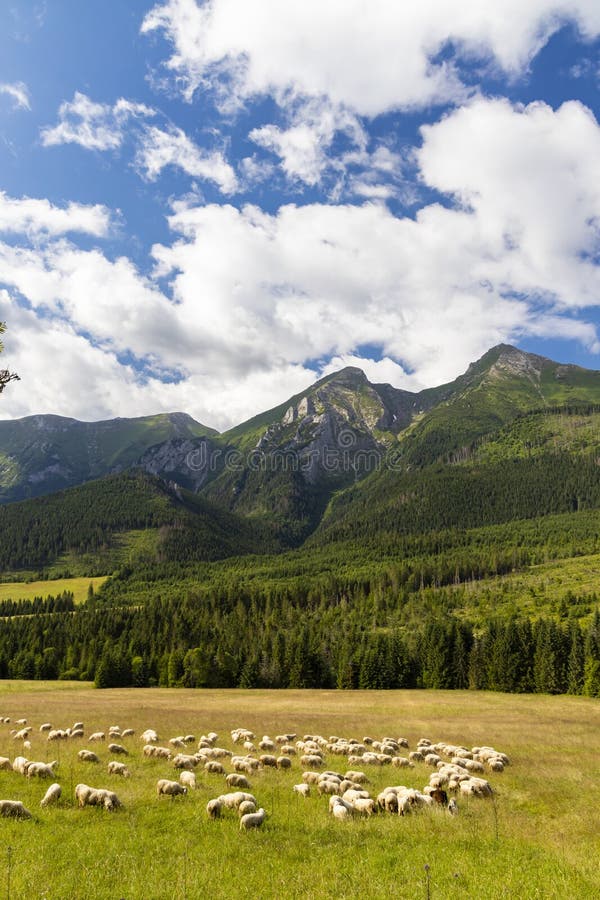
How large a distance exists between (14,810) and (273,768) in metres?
15.1

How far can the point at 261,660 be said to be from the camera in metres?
106

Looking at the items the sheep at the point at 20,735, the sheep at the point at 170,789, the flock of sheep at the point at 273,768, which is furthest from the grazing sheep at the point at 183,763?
the sheep at the point at 20,735

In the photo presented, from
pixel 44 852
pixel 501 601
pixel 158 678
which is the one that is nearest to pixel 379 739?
pixel 44 852

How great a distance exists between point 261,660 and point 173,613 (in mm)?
68460

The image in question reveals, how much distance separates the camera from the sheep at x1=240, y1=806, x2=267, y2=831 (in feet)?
59.1

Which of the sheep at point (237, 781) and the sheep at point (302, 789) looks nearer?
the sheep at point (302, 789)

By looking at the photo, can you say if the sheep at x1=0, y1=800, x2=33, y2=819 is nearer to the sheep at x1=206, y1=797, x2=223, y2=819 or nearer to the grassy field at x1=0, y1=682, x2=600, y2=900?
the grassy field at x1=0, y1=682, x2=600, y2=900

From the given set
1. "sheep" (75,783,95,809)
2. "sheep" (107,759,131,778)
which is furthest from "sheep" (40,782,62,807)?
"sheep" (107,759,131,778)

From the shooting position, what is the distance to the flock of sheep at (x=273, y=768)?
65.2 feet

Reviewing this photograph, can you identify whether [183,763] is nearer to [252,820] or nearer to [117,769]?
[117,769]

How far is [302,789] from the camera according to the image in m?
23.2

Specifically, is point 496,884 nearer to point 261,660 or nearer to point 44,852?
point 44,852

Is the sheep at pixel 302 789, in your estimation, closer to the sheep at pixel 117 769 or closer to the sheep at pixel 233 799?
the sheep at pixel 233 799

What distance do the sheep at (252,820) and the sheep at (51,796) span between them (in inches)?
323
